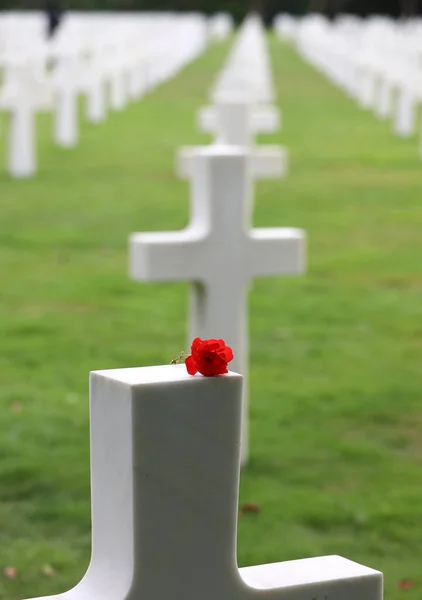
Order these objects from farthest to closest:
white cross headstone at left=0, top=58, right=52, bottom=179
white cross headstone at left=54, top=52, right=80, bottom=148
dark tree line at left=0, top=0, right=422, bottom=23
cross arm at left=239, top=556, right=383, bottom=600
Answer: dark tree line at left=0, top=0, right=422, bottom=23 → white cross headstone at left=54, top=52, right=80, bottom=148 → white cross headstone at left=0, top=58, right=52, bottom=179 → cross arm at left=239, top=556, right=383, bottom=600

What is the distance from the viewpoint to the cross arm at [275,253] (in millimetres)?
4891

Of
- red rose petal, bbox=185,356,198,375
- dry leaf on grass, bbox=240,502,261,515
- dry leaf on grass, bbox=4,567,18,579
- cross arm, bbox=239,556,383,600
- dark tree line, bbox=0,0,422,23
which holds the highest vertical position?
dark tree line, bbox=0,0,422,23

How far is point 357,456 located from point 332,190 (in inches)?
316

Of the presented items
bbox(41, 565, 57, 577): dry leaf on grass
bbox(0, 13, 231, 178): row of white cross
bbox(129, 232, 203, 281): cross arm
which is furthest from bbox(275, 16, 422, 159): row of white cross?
bbox(41, 565, 57, 577): dry leaf on grass

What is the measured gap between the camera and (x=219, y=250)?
15.8ft

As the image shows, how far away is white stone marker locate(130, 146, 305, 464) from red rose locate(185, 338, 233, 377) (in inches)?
101

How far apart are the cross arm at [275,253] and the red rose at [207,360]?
2.81 meters

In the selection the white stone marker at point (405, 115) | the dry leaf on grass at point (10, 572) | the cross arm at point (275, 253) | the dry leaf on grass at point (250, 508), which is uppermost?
the cross arm at point (275, 253)

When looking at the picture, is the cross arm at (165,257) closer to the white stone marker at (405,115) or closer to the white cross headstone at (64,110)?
the white cross headstone at (64,110)

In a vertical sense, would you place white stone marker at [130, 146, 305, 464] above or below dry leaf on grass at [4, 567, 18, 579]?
above

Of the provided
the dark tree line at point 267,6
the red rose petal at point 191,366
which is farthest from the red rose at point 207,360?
the dark tree line at point 267,6

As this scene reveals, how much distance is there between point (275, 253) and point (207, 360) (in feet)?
9.37

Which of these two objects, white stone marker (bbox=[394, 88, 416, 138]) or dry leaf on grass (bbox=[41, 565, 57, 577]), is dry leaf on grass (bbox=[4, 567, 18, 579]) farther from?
white stone marker (bbox=[394, 88, 416, 138])

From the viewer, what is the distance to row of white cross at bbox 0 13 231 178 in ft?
45.7
